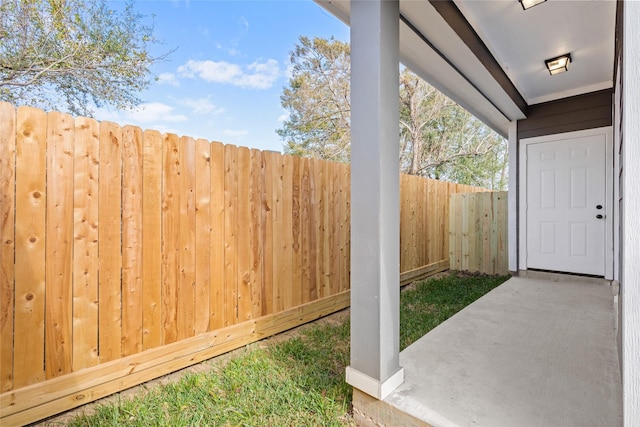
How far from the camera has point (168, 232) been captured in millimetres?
2199

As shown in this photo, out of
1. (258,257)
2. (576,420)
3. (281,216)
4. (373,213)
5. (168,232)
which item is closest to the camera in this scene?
(576,420)

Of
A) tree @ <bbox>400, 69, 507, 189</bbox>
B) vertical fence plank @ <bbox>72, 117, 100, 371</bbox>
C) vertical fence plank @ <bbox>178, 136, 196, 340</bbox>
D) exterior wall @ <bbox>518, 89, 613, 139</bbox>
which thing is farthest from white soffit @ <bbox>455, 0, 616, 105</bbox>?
tree @ <bbox>400, 69, 507, 189</bbox>

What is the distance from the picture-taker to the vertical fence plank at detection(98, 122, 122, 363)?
190 centimetres

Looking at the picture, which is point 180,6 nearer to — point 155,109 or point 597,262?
point 155,109

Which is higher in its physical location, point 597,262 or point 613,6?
point 613,6

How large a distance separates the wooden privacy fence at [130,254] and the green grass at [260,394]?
261 millimetres

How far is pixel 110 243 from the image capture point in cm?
193

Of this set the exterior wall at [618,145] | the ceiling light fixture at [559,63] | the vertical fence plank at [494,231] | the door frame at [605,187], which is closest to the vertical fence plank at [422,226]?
the vertical fence plank at [494,231]

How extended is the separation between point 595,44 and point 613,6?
70cm

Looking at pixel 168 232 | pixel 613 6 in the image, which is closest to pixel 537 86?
pixel 613 6

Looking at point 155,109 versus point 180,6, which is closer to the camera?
point 180,6

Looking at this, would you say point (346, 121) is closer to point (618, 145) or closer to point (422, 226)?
point (422, 226)

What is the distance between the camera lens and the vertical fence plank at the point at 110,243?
1.90 m

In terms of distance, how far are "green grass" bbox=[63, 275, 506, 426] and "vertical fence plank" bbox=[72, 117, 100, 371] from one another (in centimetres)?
40
